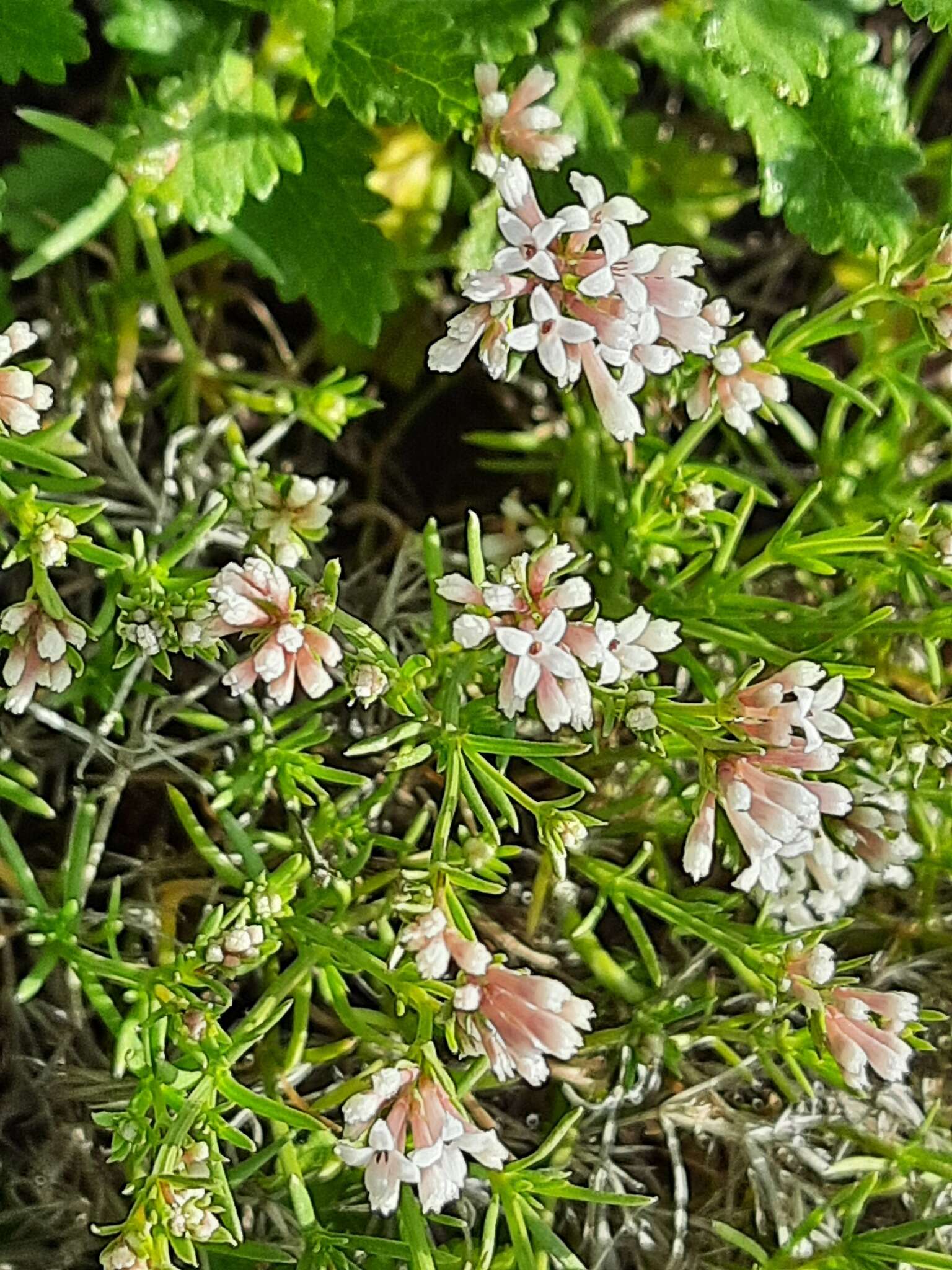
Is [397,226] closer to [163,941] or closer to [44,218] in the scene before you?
[44,218]

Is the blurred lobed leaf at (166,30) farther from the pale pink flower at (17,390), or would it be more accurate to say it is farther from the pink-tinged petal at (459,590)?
the pink-tinged petal at (459,590)

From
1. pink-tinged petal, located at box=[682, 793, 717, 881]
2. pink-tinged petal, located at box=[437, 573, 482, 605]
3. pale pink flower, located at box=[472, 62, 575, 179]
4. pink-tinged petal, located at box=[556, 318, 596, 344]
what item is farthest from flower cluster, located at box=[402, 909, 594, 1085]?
pale pink flower, located at box=[472, 62, 575, 179]

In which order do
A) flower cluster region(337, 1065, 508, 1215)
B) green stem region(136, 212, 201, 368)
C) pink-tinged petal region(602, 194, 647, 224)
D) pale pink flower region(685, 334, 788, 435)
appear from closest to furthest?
flower cluster region(337, 1065, 508, 1215) → pink-tinged petal region(602, 194, 647, 224) → pale pink flower region(685, 334, 788, 435) → green stem region(136, 212, 201, 368)

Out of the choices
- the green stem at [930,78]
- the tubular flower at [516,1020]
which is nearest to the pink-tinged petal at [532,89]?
the green stem at [930,78]

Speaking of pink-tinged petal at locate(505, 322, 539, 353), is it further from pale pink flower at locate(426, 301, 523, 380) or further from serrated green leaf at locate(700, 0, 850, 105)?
serrated green leaf at locate(700, 0, 850, 105)

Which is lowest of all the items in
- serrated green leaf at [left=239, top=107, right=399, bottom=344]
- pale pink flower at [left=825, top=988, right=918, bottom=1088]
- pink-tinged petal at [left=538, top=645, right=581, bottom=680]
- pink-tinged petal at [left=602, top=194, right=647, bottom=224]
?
pale pink flower at [left=825, top=988, right=918, bottom=1088]

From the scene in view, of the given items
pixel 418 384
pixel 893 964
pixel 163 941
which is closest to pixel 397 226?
pixel 418 384

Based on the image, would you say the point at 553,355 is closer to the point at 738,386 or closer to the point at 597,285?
the point at 597,285
